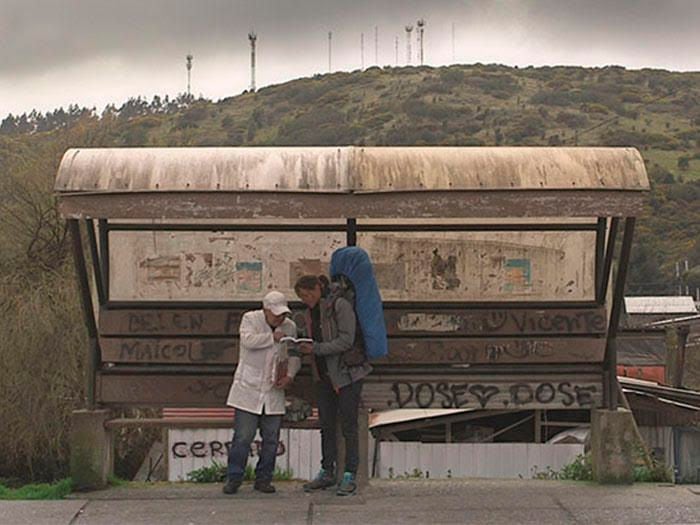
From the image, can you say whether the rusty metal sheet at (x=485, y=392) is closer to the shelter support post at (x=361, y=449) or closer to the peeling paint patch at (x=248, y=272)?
the shelter support post at (x=361, y=449)

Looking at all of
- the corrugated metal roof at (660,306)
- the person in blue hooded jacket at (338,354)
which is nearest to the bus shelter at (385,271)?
the person in blue hooded jacket at (338,354)

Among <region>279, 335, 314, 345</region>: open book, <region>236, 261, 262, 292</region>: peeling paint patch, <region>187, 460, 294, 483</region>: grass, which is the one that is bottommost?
<region>187, 460, 294, 483</region>: grass

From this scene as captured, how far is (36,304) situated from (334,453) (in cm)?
1619

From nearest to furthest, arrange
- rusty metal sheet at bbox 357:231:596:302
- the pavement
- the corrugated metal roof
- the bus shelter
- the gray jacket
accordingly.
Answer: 1. the pavement
2. the gray jacket
3. the bus shelter
4. rusty metal sheet at bbox 357:231:596:302
5. the corrugated metal roof

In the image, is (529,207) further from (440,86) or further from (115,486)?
(440,86)

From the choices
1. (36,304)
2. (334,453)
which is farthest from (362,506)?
(36,304)

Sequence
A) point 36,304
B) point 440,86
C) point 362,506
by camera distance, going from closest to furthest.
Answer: point 362,506, point 36,304, point 440,86

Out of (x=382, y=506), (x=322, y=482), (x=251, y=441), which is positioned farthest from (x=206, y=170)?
(x=382, y=506)

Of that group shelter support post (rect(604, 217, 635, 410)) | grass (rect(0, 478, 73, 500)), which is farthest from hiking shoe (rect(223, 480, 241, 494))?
shelter support post (rect(604, 217, 635, 410))

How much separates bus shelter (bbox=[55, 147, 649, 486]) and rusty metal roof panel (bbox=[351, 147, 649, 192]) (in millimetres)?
13

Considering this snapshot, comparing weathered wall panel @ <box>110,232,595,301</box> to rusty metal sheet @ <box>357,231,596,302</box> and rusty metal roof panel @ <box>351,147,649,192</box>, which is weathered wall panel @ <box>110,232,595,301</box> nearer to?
rusty metal sheet @ <box>357,231,596,302</box>

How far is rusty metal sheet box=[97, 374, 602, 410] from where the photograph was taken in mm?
8461

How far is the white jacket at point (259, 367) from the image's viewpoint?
789 cm

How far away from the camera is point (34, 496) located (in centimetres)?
823
